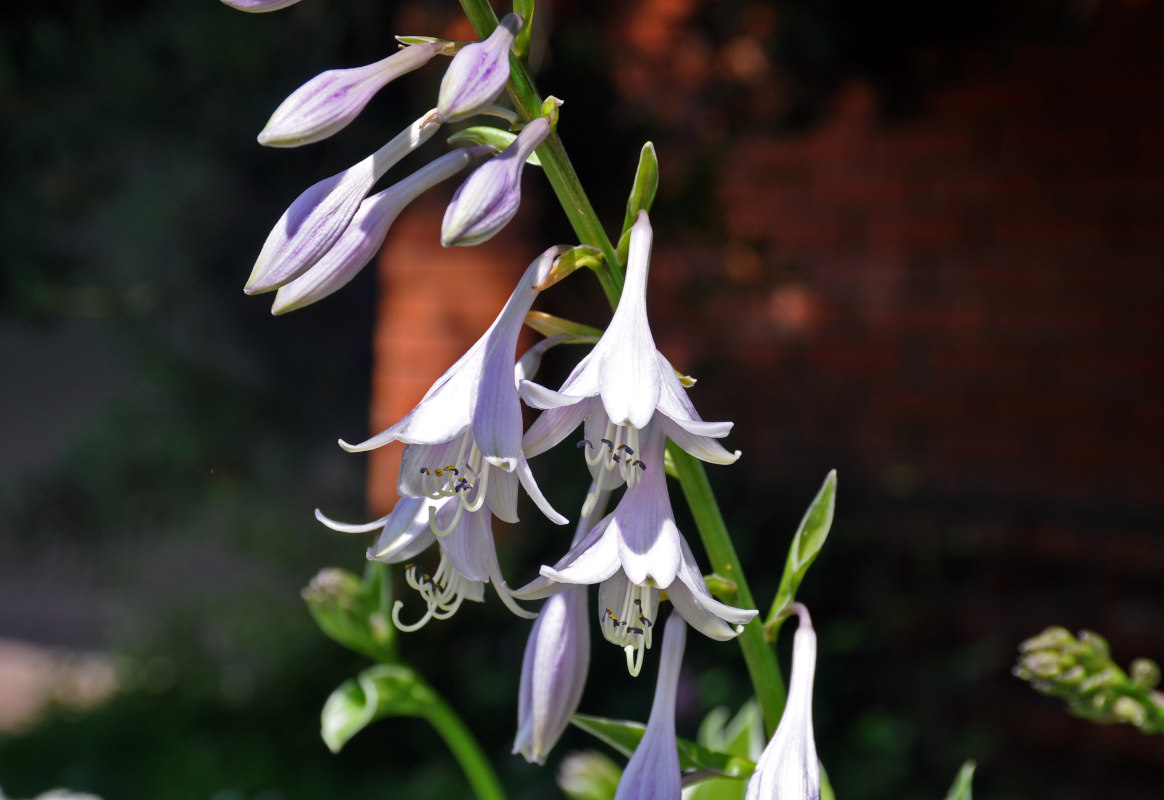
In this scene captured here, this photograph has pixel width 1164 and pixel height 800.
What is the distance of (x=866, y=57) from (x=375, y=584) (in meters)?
2.59

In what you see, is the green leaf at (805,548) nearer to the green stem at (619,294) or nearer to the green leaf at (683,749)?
the green stem at (619,294)

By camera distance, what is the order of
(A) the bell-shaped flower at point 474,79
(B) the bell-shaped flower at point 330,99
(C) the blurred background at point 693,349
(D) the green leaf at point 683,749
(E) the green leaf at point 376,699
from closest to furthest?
1. (A) the bell-shaped flower at point 474,79
2. (B) the bell-shaped flower at point 330,99
3. (D) the green leaf at point 683,749
4. (E) the green leaf at point 376,699
5. (C) the blurred background at point 693,349

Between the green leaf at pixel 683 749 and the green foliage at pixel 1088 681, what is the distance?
0.34 metres

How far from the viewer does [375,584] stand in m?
1.55

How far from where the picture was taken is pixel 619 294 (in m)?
1.01

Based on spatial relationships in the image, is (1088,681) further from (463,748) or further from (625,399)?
(463,748)

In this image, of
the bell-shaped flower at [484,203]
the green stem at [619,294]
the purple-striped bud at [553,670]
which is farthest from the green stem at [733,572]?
the bell-shaped flower at [484,203]

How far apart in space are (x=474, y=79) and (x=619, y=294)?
264 millimetres

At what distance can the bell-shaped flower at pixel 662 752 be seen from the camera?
937mm

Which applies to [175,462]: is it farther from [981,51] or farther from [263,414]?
[981,51]

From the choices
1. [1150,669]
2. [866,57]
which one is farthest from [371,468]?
[1150,669]

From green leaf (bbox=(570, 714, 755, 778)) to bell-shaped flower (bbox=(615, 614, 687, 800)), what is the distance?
5 cm

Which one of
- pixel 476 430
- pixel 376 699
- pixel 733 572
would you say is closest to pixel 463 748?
pixel 376 699

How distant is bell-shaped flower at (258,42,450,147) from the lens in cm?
94
